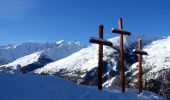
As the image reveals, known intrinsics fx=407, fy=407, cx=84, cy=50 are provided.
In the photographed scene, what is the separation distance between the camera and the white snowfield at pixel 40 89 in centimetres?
2515

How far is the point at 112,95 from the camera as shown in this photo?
3127 cm

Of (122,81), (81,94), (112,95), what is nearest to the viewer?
(81,94)

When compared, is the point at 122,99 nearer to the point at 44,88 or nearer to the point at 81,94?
the point at 81,94

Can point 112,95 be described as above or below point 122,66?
below

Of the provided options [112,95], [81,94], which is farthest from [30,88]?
[112,95]

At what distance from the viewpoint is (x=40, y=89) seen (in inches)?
1042

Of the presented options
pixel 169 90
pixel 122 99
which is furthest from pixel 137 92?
pixel 169 90

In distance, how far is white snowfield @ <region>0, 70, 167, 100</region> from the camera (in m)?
25.1

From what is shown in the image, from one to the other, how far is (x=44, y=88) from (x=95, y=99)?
13.5 feet

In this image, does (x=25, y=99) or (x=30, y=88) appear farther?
(x=30, y=88)

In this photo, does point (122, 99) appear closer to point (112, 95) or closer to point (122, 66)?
point (112, 95)

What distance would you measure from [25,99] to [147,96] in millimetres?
15019

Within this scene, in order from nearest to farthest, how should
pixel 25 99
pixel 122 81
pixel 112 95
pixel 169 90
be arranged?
pixel 25 99 → pixel 112 95 → pixel 122 81 → pixel 169 90

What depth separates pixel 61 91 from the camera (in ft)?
89.6
